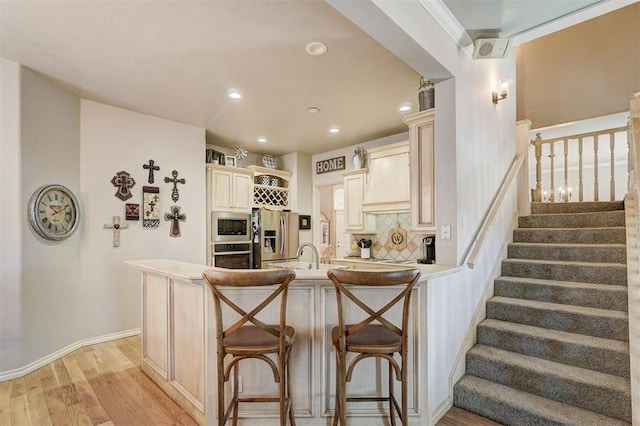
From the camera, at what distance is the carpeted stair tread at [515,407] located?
190cm

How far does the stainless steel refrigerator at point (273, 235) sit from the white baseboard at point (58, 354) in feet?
6.87

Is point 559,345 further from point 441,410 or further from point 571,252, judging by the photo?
point 571,252

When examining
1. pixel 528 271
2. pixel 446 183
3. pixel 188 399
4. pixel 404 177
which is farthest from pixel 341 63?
pixel 188 399

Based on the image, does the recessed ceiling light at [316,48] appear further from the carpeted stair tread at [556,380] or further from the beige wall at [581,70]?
the beige wall at [581,70]

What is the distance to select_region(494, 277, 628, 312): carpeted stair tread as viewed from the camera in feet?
8.02

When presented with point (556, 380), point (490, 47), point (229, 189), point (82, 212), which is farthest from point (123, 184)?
point (556, 380)

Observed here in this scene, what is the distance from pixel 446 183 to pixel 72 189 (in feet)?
12.8

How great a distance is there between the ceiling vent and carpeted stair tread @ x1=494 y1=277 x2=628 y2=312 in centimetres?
207

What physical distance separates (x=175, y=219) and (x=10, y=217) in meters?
1.72

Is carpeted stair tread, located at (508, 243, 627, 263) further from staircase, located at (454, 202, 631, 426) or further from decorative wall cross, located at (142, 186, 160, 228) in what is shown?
decorative wall cross, located at (142, 186, 160, 228)

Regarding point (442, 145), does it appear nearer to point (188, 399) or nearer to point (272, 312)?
point (272, 312)

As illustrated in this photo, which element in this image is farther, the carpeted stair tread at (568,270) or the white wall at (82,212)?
the white wall at (82,212)

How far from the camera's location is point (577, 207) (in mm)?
3693

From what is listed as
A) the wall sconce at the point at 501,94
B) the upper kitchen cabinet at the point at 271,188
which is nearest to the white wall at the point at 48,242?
the upper kitchen cabinet at the point at 271,188
